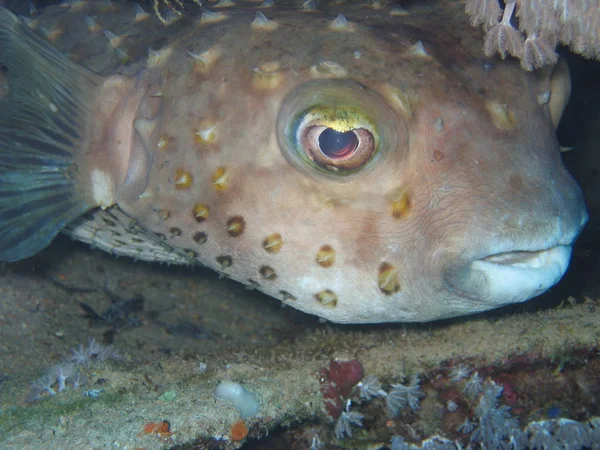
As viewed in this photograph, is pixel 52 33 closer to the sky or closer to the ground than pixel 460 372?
closer to the sky

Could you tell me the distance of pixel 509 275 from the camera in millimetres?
1868

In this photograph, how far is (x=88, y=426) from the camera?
207cm

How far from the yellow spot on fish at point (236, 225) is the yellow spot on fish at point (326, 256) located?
0.37 m

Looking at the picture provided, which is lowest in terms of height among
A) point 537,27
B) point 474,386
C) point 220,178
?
point 474,386

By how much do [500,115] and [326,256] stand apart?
923 mm

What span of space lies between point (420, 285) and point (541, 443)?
3.56 feet

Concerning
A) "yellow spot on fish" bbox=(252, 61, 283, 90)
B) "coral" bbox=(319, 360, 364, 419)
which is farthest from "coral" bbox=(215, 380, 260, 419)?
"yellow spot on fish" bbox=(252, 61, 283, 90)

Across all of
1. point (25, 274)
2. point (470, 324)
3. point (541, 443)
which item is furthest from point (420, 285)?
point (25, 274)

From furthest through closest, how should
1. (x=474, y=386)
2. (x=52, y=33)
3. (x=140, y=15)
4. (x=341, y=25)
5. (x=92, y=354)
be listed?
(x=52, y=33) < (x=92, y=354) < (x=140, y=15) < (x=474, y=386) < (x=341, y=25)

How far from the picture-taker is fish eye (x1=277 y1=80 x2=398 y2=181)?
1886 mm

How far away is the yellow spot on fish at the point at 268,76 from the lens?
2.11 m

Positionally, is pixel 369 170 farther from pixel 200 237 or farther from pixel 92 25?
pixel 92 25

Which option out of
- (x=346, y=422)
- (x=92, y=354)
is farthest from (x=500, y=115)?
(x=92, y=354)

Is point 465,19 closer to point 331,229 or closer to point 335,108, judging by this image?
point 335,108
